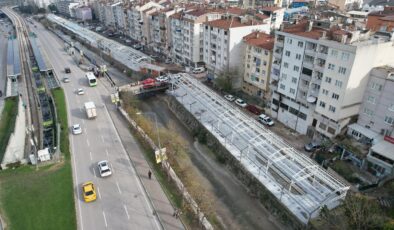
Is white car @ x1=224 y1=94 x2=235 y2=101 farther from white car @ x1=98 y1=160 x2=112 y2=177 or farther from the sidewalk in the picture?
white car @ x1=98 y1=160 x2=112 y2=177

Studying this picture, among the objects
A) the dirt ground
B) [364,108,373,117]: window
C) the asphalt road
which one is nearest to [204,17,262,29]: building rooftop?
the dirt ground

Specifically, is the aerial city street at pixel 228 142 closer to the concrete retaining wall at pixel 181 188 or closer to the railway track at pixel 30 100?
the concrete retaining wall at pixel 181 188

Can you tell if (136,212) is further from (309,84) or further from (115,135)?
(309,84)

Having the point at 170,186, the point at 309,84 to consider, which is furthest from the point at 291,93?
the point at 170,186

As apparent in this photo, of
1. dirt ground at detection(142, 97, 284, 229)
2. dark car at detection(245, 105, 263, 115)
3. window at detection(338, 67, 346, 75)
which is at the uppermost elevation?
window at detection(338, 67, 346, 75)

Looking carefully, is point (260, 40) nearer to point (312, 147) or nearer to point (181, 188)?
point (312, 147)

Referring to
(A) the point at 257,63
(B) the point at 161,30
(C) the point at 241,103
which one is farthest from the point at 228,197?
(B) the point at 161,30

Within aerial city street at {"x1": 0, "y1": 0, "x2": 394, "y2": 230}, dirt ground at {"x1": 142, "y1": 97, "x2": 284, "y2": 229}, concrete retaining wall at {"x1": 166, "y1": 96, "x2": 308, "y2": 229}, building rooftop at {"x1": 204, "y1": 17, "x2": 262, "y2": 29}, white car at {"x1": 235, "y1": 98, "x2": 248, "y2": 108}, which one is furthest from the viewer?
building rooftop at {"x1": 204, "y1": 17, "x2": 262, "y2": 29}
